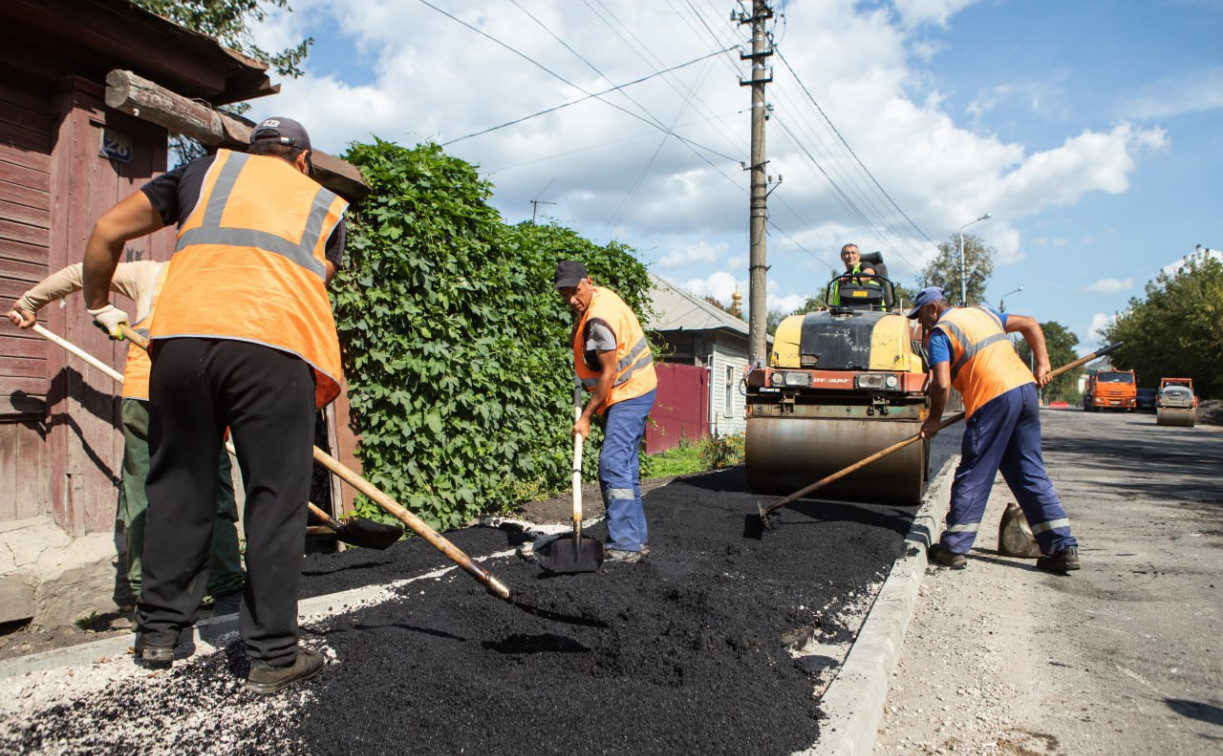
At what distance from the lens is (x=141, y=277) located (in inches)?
143

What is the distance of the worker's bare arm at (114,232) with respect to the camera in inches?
96.7

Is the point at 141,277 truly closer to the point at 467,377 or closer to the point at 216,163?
the point at 216,163

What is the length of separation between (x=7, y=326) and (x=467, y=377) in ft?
8.24

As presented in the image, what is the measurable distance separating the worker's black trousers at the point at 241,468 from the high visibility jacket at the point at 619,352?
2.24 meters

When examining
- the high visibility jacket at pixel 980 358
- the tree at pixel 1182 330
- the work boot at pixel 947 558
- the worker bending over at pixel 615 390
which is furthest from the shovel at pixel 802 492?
the tree at pixel 1182 330

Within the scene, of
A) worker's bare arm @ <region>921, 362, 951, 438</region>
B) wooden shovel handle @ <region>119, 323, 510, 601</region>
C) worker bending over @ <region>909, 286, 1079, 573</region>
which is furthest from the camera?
worker's bare arm @ <region>921, 362, 951, 438</region>

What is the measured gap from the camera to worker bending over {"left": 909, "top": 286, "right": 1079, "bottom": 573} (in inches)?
194

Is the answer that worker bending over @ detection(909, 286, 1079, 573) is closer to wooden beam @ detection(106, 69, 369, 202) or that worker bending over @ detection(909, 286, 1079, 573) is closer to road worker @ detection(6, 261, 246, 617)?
wooden beam @ detection(106, 69, 369, 202)

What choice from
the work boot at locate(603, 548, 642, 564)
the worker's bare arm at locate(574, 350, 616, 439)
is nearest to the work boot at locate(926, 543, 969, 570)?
the work boot at locate(603, 548, 642, 564)

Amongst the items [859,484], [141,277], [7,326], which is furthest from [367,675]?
[859,484]

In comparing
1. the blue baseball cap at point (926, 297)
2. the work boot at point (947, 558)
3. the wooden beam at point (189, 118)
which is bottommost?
the work boot at point (947, 558)

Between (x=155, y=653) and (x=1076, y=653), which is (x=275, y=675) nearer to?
(x=155, y=653)

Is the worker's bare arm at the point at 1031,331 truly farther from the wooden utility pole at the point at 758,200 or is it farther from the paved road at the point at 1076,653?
the wooden utility pole at the point at 758,200

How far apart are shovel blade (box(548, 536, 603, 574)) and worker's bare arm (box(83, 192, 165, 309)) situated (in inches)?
87.0
